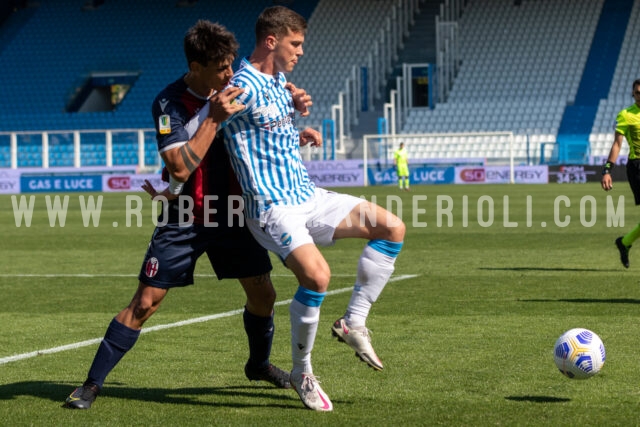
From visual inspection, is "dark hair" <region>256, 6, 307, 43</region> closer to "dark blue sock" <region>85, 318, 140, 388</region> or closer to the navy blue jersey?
the navy blue jersey

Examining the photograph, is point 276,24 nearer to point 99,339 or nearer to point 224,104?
point 224,104

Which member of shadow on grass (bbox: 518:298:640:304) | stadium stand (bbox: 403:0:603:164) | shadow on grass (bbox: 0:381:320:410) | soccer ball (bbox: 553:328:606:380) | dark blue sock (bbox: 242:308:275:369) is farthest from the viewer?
stadium stand (bbox: 403:0:603:164)

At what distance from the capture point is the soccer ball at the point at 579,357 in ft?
18.5

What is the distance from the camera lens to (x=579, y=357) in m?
5.62

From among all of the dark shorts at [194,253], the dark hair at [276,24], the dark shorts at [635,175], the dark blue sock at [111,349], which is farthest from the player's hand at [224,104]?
→ the dark shorts at [635,175]

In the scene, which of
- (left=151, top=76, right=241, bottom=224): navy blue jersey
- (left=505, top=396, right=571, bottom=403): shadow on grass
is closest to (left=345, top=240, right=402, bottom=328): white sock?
(left=151, top=76, right=241, bottom=224): navy blue jersey

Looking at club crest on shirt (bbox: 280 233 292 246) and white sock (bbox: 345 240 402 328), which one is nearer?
club crest on shirt (bbox: 280 233 292 246)

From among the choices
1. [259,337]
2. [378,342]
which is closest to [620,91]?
[378,342]

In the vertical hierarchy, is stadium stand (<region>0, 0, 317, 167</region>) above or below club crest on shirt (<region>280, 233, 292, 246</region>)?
above

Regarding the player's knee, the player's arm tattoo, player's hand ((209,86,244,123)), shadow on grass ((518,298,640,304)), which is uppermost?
player's hand ((209,86,244,123))

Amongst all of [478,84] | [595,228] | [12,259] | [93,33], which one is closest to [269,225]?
[12,259]

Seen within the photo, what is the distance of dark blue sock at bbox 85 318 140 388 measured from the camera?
545cm

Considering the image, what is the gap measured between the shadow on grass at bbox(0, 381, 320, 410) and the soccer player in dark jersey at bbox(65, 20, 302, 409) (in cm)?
33

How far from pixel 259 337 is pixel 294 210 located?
0.94 meters
